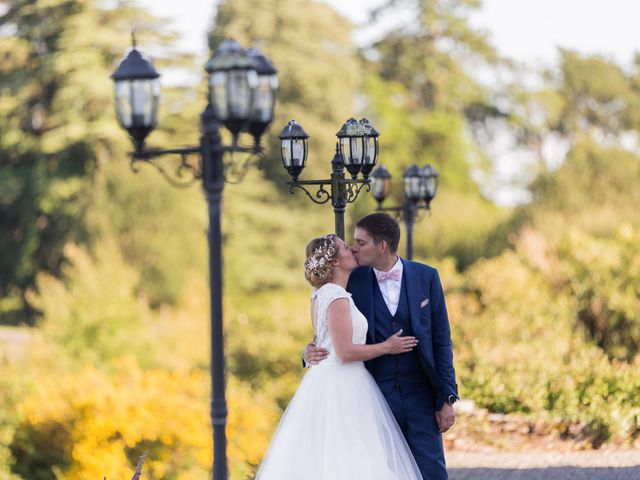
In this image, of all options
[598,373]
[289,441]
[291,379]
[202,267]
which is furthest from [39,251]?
[289,441]

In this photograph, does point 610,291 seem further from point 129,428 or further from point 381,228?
point 381,228

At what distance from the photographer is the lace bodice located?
5.16m

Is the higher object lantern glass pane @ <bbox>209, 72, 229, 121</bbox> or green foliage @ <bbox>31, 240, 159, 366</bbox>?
lantern glass pane @ <bbox>209, 72, 229, 121</bbox>

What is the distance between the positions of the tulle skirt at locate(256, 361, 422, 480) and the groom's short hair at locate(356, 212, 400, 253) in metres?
0.69

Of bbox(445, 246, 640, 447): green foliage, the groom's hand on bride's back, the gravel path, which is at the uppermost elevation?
the groom's hand on bride's back

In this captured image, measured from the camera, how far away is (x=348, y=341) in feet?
16.8

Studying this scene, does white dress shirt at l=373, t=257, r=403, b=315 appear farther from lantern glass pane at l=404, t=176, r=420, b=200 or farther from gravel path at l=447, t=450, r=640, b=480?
lantern glass pane at l=404, t=176, r=420, b=200

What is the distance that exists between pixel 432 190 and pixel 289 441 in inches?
221

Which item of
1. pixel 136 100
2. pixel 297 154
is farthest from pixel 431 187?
pixel 136 100

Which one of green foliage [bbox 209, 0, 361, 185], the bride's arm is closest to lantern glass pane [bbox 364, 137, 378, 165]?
the bride's arm

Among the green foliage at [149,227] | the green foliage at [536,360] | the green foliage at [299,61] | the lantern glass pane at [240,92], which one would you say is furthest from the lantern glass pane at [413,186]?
the green foliage at [299,61]

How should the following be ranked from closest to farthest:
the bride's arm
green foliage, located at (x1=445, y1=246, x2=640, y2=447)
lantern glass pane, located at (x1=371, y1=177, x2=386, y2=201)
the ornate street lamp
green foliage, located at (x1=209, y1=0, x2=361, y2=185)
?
the ornate street lamp < the bride's arm < green foliage, located at (x1=445, y1=246, x2=640, y2=447) < lantern glass pane, located at (x1=371, y1=177, x2=386, y2=201) < green foliage, located at (x1=209, y1=0, x2=361, y2=185)

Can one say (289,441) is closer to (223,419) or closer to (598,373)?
(223,419)

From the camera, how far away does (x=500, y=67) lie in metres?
45.2
